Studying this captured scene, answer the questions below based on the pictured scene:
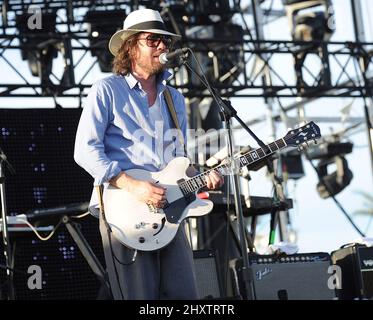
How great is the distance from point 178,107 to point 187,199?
0.56 m

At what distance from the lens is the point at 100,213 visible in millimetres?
5508

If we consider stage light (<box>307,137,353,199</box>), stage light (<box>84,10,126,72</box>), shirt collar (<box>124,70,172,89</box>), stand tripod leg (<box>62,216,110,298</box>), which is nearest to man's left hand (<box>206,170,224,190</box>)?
shirt collar (<box>124,70,172,89</box>)

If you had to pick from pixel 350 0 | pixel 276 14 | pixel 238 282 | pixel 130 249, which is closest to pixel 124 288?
pixel 130 249

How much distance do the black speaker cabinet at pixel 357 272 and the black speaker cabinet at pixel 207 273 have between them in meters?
0.95

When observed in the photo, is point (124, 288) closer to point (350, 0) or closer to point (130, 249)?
point (130, 249)

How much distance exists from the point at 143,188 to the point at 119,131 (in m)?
0.38

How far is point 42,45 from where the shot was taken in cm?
1170

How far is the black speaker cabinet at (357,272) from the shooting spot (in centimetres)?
731

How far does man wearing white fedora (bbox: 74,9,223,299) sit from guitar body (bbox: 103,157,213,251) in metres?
0.04

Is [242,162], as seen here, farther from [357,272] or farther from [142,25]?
[357,272]

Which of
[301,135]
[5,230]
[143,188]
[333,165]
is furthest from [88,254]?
[333,165]

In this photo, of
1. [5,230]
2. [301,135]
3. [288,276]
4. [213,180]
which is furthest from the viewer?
[5,230]

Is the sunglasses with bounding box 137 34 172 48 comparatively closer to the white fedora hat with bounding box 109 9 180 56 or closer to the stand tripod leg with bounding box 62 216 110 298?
the white fedora hat with bounding box 109 9 180 56
